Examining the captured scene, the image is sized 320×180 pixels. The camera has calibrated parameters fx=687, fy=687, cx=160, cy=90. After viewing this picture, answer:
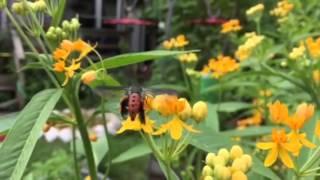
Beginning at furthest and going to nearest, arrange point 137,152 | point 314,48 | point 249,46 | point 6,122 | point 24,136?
point 249,46 → point 314,48 → point 137,152 → point 6,122 → point 24,136

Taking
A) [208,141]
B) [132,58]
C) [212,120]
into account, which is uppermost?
[132,58]

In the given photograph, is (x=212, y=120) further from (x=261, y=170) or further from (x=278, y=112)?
(x=278, y=112)

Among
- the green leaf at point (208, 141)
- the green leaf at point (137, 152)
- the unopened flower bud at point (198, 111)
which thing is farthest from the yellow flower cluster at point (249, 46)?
the unopened flower bud at point (198, 111)

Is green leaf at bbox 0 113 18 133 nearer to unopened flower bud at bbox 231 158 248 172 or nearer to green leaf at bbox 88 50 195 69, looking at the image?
green leaf at bbox 88 50 195 69

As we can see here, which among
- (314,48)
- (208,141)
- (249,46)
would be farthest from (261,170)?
(249,46)

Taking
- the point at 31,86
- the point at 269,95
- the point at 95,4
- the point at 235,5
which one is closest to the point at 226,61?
the point at 269,95

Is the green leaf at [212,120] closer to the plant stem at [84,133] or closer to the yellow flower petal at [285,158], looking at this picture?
the plant stem at [84,133]
